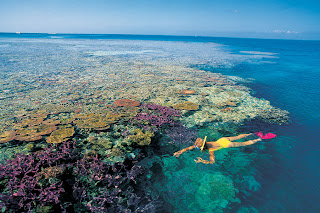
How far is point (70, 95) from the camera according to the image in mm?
11438

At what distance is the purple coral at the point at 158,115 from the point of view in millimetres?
8345

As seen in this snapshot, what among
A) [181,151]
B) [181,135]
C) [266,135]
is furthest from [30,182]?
[266,135]

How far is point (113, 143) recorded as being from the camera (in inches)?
261

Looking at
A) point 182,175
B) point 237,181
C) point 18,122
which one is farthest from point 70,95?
point 237,181

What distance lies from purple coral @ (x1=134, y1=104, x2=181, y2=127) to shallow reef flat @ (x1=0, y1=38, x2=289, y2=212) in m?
0.05

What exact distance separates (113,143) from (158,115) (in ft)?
10.2

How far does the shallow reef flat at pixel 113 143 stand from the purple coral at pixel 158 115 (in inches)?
2.0

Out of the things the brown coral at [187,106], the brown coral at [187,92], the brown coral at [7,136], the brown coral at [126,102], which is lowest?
the brown coral at [7,136]

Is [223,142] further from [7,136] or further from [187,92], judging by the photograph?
[7,136]

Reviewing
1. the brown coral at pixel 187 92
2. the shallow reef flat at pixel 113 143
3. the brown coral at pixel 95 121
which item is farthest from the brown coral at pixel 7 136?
the brown coral at pixel 187 92

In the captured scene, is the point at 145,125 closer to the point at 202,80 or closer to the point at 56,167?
the point at 56,167

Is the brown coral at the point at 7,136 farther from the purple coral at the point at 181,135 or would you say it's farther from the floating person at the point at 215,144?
the floating person at the point at 215,144

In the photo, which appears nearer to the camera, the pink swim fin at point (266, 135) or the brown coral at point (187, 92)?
the pink swim fin at point (266, 135)

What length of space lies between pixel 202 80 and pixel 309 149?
1089cm
